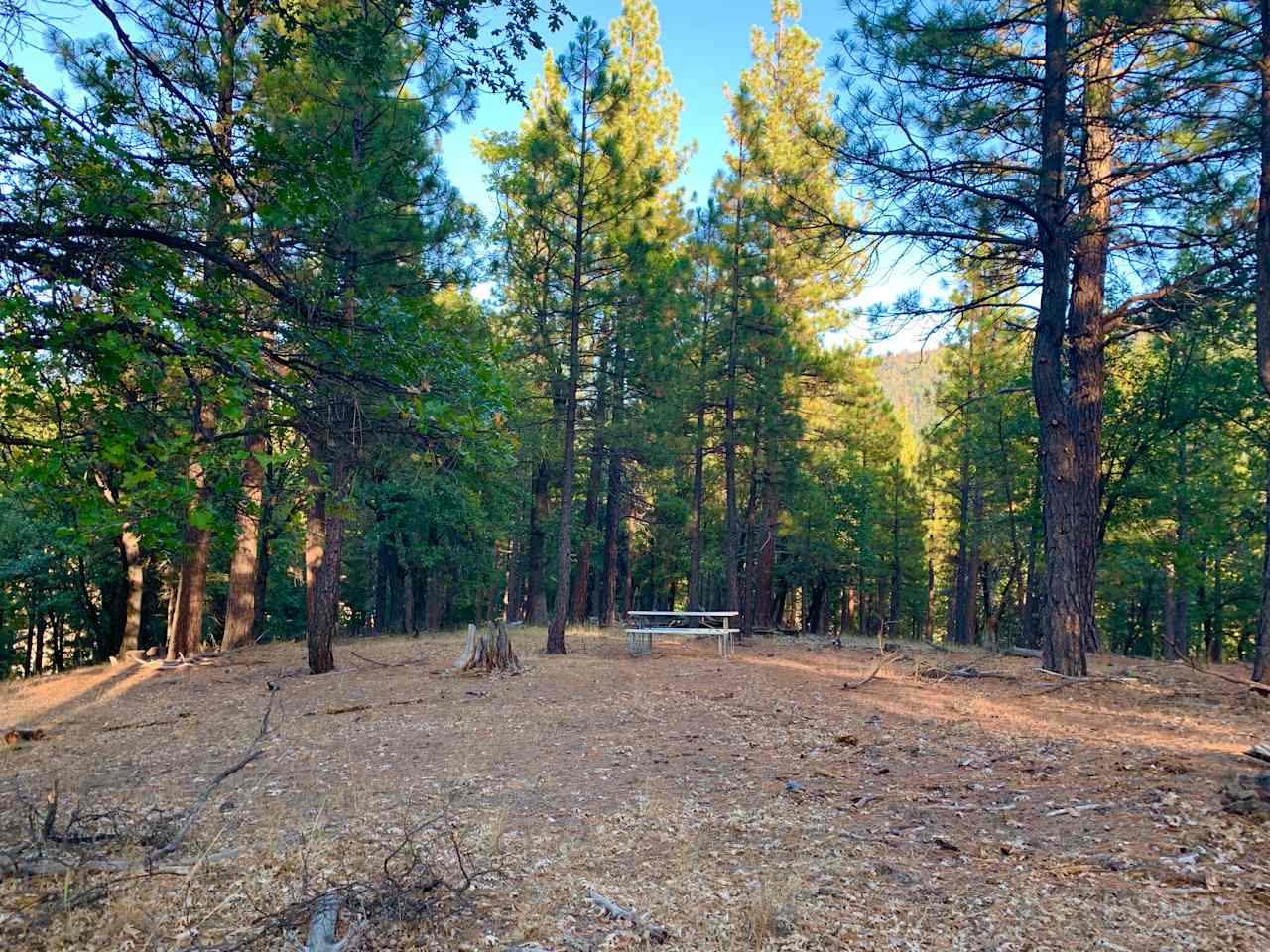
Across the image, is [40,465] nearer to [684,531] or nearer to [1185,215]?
[1185,215]

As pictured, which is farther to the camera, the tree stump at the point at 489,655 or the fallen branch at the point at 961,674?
the tree stump at the point at 489,655

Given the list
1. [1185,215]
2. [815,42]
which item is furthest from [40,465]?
[815,42]

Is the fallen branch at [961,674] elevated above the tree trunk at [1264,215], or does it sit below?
below

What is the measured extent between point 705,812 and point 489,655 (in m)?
6.98

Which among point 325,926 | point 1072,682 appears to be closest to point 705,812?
point 325,926

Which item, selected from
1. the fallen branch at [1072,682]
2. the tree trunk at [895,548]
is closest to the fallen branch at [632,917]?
the fallen branch at [1072,682]

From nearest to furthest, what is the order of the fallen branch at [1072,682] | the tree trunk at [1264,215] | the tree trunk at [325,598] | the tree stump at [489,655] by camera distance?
1. the tree trunk at [1264,215]
2. the fallen branch at [1072,682]
3. the tree trunk at [325,598]
4. the tree stump at [489,655]

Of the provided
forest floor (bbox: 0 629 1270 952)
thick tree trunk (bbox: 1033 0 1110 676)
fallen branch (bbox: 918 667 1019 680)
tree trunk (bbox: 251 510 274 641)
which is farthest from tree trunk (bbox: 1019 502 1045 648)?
tree trunk (bbox: 251 510 274 641)

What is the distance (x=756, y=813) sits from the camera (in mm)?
4523

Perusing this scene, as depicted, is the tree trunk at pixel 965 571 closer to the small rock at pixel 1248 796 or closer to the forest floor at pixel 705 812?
the forest floor at pixel 705 812

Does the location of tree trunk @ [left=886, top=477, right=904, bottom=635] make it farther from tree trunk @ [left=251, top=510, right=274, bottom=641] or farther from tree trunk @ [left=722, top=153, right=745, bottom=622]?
tree trunk @ [left=251, top=510, right=274, bottom=641]

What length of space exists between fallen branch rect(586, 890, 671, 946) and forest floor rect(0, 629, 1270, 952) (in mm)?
51

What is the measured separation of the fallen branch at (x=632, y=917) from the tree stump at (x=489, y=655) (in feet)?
25.2

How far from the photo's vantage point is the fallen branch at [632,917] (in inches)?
119
